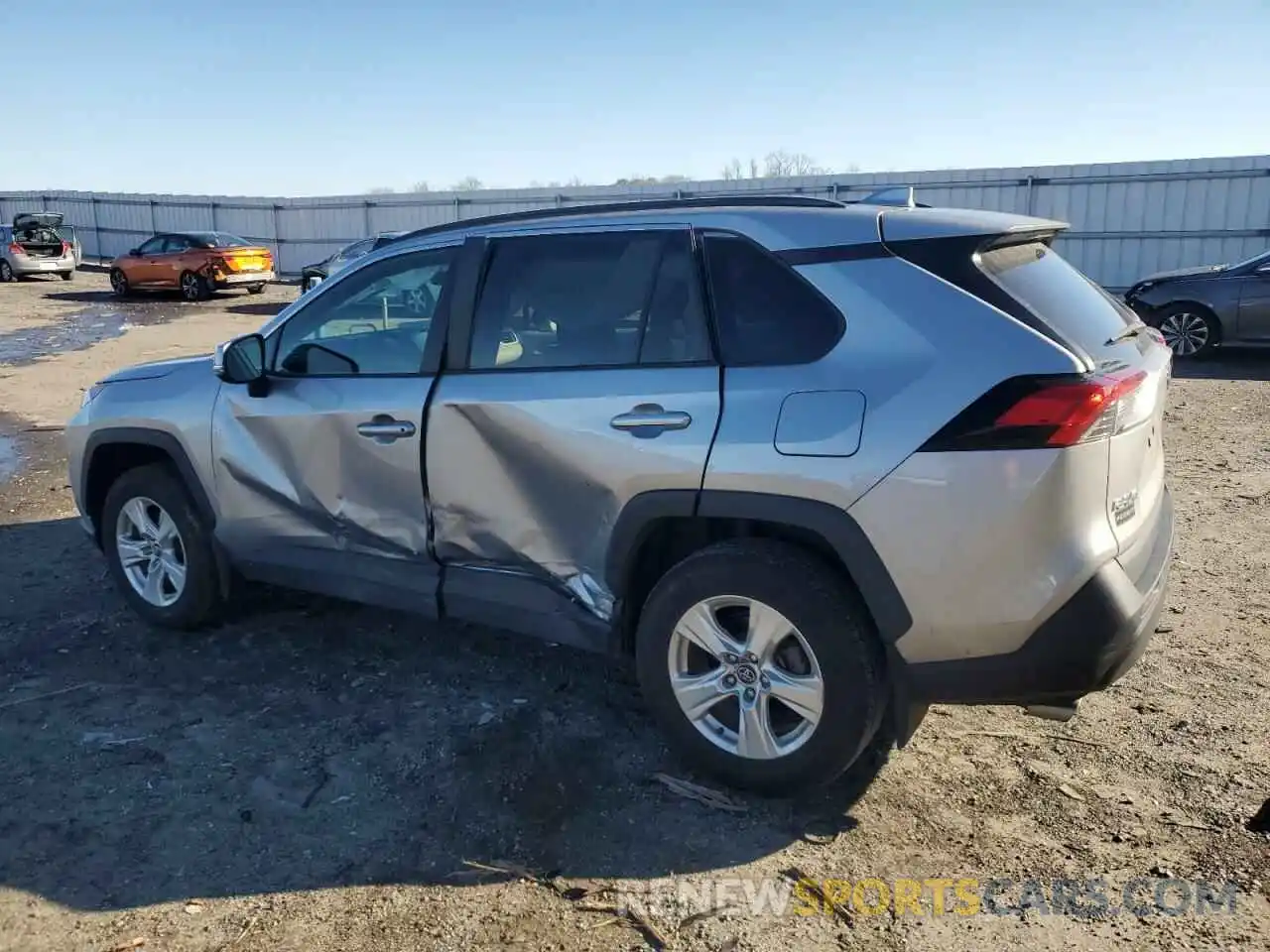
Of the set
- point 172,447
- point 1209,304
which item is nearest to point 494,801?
point 172,447

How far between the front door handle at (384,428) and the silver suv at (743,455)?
11 mm

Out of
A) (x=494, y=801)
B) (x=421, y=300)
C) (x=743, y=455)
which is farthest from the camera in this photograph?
(x=421, y=300)

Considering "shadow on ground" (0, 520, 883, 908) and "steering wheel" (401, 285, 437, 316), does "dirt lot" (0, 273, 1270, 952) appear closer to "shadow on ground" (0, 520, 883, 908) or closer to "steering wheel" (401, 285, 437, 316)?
"shadow on ground" (0, 520, 883, 908)

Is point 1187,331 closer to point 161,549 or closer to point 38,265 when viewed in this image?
point 161,549

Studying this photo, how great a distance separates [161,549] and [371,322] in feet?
5.11

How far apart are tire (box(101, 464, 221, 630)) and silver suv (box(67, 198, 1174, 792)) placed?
1.18 ft

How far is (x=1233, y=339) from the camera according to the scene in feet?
40.7

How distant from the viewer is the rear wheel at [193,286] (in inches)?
953

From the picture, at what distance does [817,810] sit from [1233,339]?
11.5 m

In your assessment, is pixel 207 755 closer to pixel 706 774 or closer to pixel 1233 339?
pixel 706 774

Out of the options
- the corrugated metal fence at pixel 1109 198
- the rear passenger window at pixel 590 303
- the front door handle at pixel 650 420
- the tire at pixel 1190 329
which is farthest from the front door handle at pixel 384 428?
the tire at pixel 1190 329

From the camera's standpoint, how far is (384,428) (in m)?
3.97

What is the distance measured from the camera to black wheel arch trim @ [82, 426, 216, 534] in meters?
4.59

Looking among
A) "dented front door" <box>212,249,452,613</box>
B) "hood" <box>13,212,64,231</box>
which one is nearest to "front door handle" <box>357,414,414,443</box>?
"dented front door" <box>212,249,452,613</box>
